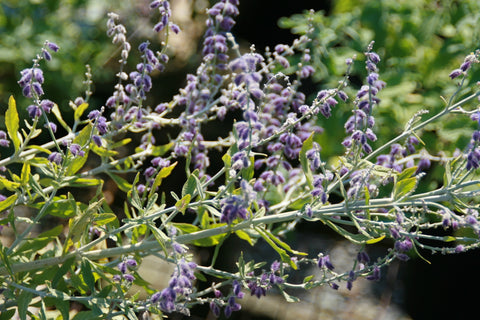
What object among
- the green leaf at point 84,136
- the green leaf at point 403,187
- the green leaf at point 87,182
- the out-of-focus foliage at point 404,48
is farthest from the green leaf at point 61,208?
the out-of-focus foliage at point 404,48

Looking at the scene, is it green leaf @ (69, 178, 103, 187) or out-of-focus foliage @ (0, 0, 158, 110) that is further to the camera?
out-of-focus foliage @ (0, 0, 158, 110)

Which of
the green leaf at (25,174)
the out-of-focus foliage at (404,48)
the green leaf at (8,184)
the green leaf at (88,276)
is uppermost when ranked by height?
the out-of-focus foliage at (404,48)

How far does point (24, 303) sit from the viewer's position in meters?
1.68

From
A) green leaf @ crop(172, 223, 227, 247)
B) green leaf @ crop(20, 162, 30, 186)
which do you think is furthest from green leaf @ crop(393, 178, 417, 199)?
green leaf @ crop(20, 162, 30, 186)

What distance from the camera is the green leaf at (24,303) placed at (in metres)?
1.65

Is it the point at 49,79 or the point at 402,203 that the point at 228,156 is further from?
the point at 49,79

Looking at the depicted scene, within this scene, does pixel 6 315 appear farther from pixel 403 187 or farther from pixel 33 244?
pixel 403 187

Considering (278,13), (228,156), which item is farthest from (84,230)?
(278,13)

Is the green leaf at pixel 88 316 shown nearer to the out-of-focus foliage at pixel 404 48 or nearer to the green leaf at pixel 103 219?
the green leaf at pixel 103 219

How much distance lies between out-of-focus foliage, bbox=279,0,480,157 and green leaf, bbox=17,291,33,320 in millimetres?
2108

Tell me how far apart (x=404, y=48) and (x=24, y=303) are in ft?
9.63

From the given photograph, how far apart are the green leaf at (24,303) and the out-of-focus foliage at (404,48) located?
2.11 meters

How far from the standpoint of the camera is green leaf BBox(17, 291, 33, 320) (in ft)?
5.42

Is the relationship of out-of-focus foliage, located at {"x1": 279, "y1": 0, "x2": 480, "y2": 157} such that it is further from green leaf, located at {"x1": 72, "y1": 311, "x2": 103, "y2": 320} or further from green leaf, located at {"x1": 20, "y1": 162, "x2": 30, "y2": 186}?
green leaf, located at {"x1": 72, "y1": 311, "x2": 103, "y2": 320}
